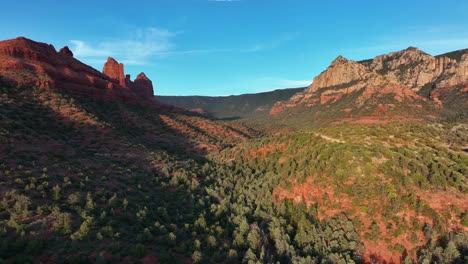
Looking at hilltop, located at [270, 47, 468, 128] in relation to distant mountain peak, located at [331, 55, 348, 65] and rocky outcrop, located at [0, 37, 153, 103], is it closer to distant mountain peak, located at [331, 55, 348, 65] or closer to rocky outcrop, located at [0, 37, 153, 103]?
distant mountain peak, located at [331, 55, 348, 65]

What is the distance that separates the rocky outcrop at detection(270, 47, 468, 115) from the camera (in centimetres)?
12975

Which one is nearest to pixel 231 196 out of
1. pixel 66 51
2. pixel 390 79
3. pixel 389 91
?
pixel 66 51

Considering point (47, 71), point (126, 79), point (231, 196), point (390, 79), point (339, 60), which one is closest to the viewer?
point (231, 196)

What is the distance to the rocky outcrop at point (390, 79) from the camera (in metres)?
130

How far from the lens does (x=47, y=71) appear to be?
67.1 meters

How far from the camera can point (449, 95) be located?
132 m

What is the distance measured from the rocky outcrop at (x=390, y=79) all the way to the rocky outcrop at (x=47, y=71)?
110 meters

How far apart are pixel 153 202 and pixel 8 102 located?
42075mm

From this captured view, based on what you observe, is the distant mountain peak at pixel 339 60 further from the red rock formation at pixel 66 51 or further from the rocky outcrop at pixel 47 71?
the red rock formation at pixel 66 51

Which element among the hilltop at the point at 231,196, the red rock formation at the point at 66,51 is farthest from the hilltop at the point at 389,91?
the red rock formation at the point at 66,51

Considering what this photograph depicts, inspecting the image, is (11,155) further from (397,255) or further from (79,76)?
(79,76)

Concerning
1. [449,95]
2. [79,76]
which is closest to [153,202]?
[79,76]

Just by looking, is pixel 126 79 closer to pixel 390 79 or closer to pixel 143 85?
pixel 143 85

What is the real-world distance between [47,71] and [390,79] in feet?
488
